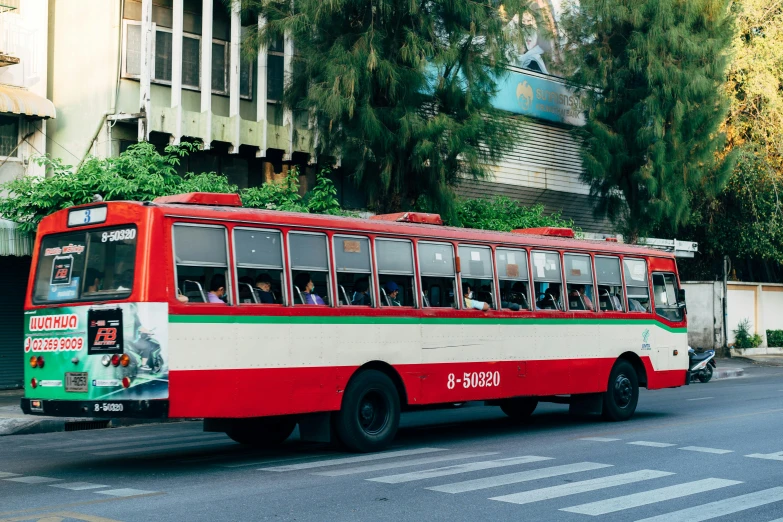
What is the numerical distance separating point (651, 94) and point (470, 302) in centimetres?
1595

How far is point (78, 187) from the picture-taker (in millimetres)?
17141

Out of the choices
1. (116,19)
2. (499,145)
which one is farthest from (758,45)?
(116,19)

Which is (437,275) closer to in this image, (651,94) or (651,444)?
(651,444)

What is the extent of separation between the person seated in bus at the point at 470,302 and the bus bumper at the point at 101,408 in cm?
498

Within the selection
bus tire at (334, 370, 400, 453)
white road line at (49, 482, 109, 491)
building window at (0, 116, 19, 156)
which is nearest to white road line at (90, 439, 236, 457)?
bus tire at (334, 370, 400, 453)

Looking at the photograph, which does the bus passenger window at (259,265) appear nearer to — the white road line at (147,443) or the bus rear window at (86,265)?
the bus rear window at (86,265)

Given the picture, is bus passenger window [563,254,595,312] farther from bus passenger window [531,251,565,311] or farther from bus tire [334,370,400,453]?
bus tire [334,370,400,453]

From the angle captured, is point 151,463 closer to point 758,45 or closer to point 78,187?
point 78,187

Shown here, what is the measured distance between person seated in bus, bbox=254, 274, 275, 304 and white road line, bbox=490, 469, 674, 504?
3.56m

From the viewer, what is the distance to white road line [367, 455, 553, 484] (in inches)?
389

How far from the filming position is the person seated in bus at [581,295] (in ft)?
50.1

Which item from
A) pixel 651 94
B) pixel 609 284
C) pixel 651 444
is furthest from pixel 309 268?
pixel 651 94

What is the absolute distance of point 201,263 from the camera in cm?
1038

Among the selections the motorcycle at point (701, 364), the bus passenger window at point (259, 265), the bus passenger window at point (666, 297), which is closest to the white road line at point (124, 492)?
the bus passenger window at point (259, 265)
